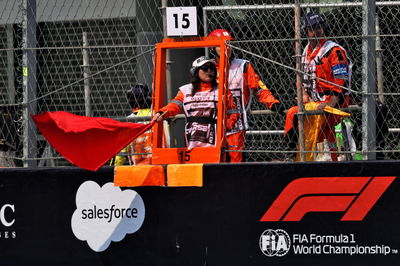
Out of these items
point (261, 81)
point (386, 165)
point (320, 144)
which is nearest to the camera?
point (386, 165)

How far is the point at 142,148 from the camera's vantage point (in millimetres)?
9508

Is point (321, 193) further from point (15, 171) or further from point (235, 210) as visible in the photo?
point (15, 171)

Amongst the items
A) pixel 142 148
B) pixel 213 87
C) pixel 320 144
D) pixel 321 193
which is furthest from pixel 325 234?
pixel 142 148

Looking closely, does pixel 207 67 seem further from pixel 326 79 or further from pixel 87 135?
pixel 87 135

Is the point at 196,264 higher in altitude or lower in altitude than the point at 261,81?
lower

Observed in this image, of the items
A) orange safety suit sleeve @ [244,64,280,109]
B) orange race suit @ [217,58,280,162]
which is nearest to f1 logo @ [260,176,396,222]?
orange race suit @ [217,58,280,162]

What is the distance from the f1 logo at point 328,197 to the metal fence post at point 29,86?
2.35 metres

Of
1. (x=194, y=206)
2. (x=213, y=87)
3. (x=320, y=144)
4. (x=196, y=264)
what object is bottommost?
(x=196, y=264)

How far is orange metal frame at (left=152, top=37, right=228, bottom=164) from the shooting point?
8.26m

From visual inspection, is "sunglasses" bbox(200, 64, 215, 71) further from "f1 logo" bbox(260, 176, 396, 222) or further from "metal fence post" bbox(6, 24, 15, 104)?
"metal fence post" bbox(6, 24, 15, 104)

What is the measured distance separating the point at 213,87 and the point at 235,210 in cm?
127

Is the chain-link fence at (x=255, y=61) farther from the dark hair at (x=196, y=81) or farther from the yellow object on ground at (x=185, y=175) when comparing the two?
the yellow object on ground at (x=185, y=175)

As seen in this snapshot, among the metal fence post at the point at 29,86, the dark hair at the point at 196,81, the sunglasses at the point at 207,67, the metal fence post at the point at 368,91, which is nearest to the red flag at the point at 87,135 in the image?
the metal fence post at the point at 29,86

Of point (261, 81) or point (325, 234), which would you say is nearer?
point (325, 234)
